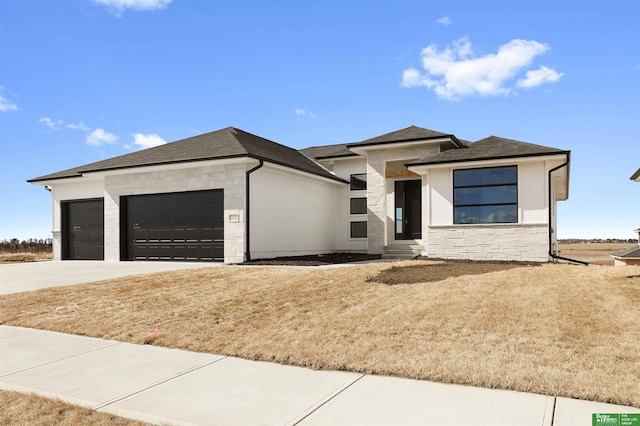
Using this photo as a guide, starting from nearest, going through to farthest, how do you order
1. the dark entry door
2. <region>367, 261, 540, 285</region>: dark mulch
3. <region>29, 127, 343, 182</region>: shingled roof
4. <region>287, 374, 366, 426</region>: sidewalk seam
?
1. <region>287, 374, 366, 426</region>: sidewalk seam
2. <region>367, 261, 540, 285</region>: dark mulch
3. <region>29, 127, 343, 182</region>: shingled roof
4. the dark entry door

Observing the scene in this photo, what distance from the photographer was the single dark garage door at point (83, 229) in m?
20.2

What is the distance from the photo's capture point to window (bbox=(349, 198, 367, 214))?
22.1 meters

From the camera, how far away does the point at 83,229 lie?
67.9 ft

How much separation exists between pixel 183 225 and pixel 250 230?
117 inches

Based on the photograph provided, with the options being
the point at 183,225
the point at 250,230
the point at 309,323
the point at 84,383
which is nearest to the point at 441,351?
the point at 309,323

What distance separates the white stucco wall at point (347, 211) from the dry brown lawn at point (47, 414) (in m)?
18.0

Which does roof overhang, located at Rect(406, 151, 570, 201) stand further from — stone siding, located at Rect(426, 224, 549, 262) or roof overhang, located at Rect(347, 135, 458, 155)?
stone siding, located at Rect(426, 224, 549, 262)

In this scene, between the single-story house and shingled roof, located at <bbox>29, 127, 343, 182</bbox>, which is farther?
the single-story house

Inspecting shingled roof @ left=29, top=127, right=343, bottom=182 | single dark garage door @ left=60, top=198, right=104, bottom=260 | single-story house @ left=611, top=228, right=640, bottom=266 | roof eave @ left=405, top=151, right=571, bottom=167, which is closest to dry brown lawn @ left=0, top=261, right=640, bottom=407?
roof eave @ left=405, top=151, right=571, bottom=167

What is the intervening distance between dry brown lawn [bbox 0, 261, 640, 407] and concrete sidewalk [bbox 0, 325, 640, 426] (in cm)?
30

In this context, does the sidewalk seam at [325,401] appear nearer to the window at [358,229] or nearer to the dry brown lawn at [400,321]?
the dry brown lawn at [400,321]

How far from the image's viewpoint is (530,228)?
15711 millimetres

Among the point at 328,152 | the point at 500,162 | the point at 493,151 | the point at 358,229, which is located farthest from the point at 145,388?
the point at 328,152

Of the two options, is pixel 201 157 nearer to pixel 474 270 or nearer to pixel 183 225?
pixel 183 225
